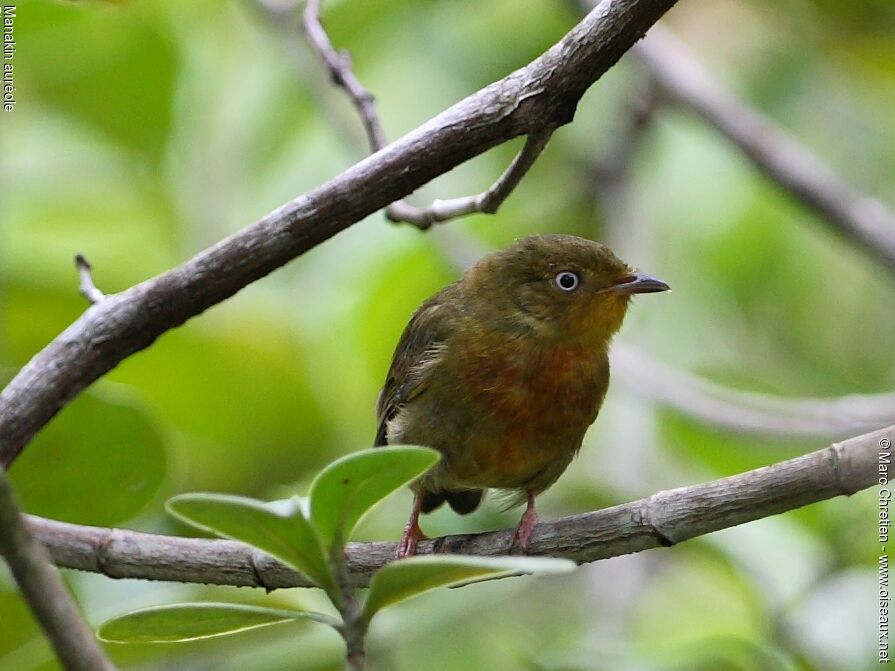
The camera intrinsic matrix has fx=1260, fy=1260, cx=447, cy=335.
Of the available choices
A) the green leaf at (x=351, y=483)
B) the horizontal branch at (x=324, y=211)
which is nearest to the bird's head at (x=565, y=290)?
the horizontal branch at (x=324, y=211)

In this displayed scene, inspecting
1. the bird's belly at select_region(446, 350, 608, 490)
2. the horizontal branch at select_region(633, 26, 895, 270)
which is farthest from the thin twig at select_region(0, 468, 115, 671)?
the horizontal branch at select_region(633, 26, 895, 270)

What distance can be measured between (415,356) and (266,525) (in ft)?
7.37

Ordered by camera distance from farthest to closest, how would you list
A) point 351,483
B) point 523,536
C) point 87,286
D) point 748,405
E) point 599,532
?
point 748,405, point 87,286, point 523,536, point 599,532, point 351,483

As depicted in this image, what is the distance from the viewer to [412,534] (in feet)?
13.4

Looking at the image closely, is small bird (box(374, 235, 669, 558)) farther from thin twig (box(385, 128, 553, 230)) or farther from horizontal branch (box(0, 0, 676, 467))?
horizontal branch (box(0, 0, 676, 467))

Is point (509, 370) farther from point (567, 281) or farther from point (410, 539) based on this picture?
point (410, 539)

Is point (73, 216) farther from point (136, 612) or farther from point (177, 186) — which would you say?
point (136, 612)

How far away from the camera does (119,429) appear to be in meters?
3.39

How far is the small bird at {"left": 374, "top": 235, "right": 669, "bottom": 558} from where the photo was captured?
4.04 m

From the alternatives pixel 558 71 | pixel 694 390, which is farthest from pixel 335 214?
pixel 694 390

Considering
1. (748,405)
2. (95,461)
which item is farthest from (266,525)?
(748,405)

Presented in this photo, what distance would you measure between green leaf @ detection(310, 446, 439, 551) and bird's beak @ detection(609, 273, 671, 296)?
7.10 ft

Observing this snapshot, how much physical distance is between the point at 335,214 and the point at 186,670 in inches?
91.4

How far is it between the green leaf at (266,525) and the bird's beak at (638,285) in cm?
228
